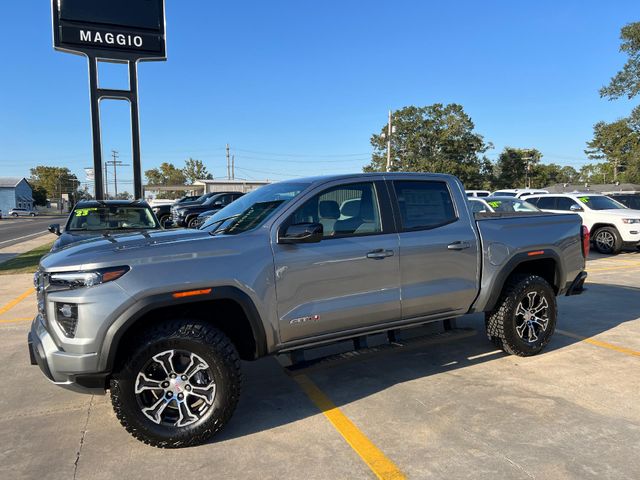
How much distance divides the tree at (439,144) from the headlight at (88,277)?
50.6 meters

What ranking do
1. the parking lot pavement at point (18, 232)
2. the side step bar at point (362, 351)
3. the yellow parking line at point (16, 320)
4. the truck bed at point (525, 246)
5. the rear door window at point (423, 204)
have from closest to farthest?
the side step bar at point (362, 351), the rear door window at point (423, 204), the truck bed at point (525, 246), the yellow parking line at point (16, 320), the parking lot pavement at point (18, 232)

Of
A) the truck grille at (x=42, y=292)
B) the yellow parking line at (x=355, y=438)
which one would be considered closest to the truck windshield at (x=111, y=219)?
the truck grille at (x=42, y=292)

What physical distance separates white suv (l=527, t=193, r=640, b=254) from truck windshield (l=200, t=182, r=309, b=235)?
1130 cm

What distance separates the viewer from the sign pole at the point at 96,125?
Result: 14508 mm

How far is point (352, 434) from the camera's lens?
3396 mm

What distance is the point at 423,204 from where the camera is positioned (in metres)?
4.44

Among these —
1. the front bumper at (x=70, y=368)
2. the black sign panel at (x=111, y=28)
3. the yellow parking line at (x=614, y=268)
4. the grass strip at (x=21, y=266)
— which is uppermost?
the black sign panel at (x=111, y=28)

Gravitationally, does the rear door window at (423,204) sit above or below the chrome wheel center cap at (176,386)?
above

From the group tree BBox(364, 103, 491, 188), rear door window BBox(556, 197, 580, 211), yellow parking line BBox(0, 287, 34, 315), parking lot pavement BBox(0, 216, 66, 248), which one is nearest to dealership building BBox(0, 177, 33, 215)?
parking lot pavement BBox(0, 216, 66, 248)

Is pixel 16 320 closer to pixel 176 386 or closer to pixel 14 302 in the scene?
pixel 14 302

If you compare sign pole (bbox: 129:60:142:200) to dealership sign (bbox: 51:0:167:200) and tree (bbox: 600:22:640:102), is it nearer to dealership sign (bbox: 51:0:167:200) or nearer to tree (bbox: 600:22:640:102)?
dealership sign (bbox: 51:0:167:200)

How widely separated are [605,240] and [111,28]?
1590 cm

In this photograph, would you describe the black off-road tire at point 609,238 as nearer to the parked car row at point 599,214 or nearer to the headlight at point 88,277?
the parked car row at point 599,214

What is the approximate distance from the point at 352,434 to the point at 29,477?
2.08m
